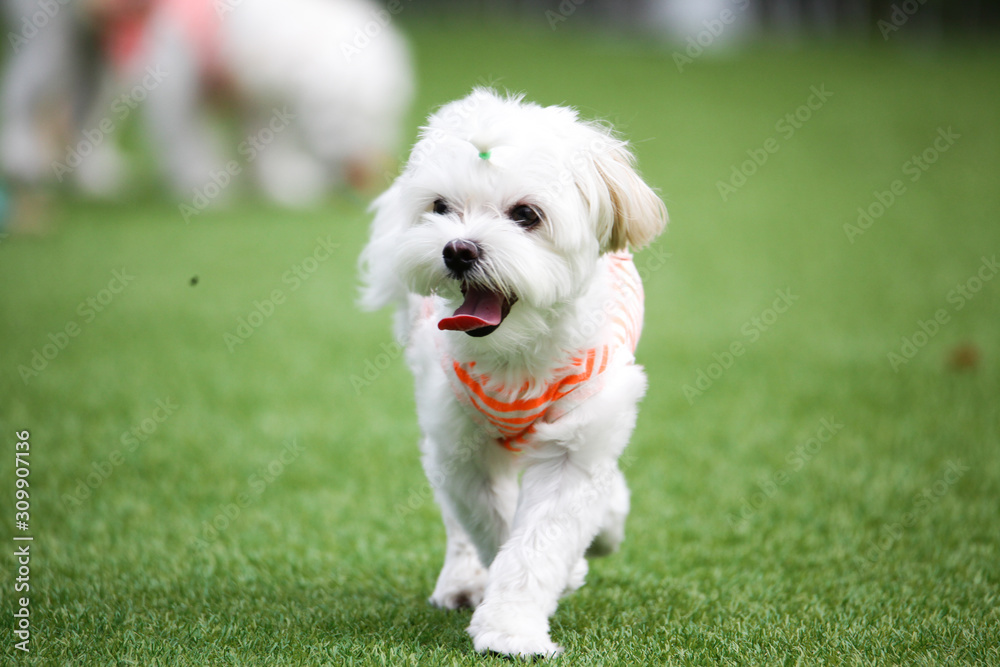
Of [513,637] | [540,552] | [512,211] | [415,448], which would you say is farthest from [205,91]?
[513,637]

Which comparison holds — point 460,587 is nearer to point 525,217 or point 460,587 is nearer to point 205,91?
point 525,217

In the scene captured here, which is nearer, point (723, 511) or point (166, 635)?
point (166, 635)

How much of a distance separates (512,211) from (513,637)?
1.02m

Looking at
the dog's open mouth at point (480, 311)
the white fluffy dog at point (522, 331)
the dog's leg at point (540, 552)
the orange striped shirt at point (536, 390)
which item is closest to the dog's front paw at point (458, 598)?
the white fluffy dog at point (522, 331)

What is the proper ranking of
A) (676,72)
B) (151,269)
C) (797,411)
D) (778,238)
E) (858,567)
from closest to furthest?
(858,567)
(797,411)
(151,269)
(778,238)
(676,72)

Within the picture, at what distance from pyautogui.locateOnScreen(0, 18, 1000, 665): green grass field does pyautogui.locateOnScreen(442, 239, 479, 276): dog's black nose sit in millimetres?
829

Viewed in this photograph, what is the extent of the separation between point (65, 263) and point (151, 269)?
2.01 ft

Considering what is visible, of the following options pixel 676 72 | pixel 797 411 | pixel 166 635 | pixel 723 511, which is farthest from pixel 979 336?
pixel 676 72

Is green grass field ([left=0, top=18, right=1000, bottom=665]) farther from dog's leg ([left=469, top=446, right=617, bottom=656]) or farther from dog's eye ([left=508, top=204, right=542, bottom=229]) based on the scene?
dog's eye ([left=508, top=204, right=542, bottom=229])

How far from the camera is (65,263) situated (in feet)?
23.8

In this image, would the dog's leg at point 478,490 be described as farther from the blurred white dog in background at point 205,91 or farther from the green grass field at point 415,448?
the blurred white dog in background at point 205,91

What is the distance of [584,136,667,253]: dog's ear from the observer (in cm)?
258

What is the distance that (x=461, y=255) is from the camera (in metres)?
2.42

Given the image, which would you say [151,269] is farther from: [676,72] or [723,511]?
[676,72]
